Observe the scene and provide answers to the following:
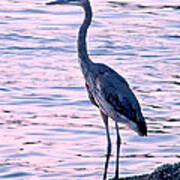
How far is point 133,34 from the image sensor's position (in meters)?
16.9

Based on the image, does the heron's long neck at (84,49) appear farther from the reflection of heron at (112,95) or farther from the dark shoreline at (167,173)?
the dark shoreline at (167,173)

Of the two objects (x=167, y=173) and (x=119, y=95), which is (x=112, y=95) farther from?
(x=167, y=173)

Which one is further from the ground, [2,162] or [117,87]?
[117,87]

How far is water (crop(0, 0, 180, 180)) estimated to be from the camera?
10.7m

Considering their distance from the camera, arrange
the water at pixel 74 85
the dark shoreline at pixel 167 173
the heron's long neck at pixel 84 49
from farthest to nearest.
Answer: the water at pixel 74 85, the heron's long neck at pixel 84 49, the dark shoreline at pixel 167 173

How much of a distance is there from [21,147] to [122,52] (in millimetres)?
5177

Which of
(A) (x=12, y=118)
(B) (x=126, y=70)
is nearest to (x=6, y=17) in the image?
(B) (x=126, y=70)

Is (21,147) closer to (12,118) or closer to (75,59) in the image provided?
(12,118)

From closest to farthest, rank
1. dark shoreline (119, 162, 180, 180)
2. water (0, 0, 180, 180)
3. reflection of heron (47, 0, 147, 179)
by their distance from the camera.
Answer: dark shoreline (119, 162, 180, 180)
reflection of heron (47, 0, 147, 179)
water (0, 0, 180, 180)

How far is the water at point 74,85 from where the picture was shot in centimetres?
1066

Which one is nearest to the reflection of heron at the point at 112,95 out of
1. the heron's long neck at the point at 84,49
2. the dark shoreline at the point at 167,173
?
the heron's long neck at the point at 84,49

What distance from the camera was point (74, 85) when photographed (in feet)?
45.0

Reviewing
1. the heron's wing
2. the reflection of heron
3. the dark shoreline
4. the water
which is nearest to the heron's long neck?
the reflection of heron

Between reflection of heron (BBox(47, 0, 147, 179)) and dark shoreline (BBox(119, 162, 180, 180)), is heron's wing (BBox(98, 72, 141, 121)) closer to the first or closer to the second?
reflection of heron (BBox(47, 0, 147, 179))
